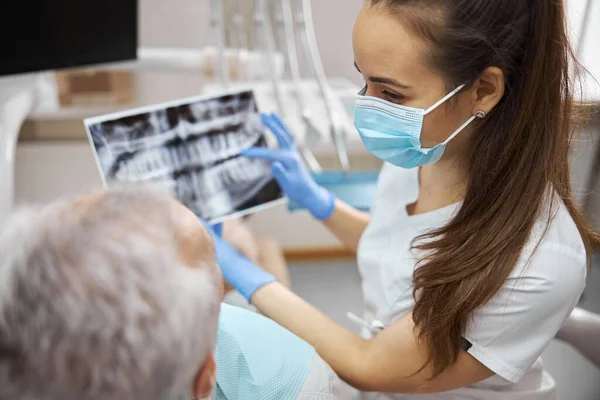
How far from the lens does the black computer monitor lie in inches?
48.9

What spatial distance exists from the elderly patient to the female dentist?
48 cm

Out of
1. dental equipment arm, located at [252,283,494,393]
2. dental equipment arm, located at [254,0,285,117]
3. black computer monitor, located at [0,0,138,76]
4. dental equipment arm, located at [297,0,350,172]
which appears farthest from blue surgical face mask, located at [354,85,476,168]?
black computer monitor, located at [0,0,138,76]

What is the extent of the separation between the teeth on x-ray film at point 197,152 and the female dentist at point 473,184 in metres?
0.35

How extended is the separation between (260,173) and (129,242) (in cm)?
79

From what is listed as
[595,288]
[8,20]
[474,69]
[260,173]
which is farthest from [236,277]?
[595,288]

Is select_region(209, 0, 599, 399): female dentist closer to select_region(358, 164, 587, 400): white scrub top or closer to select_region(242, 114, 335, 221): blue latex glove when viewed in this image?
select_region(358, 164, 587, 400): white scrub top

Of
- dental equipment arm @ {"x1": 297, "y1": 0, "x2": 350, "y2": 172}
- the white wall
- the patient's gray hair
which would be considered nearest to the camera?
the patient's gray hair

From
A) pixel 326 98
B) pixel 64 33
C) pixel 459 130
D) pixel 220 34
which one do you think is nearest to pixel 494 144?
pixel 459 130

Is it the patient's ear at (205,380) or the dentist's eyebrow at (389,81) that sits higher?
the dentist's eyebrow at (389,81)

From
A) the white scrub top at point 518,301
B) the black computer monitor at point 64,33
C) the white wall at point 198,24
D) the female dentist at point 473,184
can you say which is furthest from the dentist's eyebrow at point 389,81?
the white wall at point 198,24

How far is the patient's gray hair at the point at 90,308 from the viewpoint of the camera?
0.48 meters

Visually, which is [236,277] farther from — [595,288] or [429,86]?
[595,288]

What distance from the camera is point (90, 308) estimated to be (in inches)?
18.9

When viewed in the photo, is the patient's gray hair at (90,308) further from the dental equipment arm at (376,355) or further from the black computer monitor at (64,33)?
the black computer monitor at (64,33)
